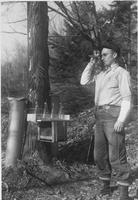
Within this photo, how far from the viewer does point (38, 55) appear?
3.92m

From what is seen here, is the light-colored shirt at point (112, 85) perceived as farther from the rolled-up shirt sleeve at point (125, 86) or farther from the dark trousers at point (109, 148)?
the dark trousers at point (109, 148)

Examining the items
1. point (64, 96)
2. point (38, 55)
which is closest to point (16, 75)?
point (38, 55)

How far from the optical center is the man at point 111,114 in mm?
3383

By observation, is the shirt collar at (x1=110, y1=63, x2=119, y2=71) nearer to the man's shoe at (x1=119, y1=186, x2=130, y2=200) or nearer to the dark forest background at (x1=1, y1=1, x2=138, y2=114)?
the dark forest background at (x1=1, y1=1, x2=138, y2=114)

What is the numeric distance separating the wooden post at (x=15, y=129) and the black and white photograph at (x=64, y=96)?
11 millimetres

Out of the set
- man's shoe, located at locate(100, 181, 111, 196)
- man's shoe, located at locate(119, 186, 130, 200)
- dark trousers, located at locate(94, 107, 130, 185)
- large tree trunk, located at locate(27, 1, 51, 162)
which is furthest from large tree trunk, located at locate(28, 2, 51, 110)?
man's shoe, located at locate(119, 186, 130, 200)

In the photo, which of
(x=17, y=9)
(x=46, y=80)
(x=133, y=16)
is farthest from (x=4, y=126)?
(x=133, y=16)

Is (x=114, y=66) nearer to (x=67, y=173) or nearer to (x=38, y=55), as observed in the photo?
(x=38, y=55)

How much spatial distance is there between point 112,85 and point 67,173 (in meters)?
1.22

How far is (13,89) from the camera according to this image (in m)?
3.73

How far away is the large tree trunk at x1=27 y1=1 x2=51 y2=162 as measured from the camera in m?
3.88

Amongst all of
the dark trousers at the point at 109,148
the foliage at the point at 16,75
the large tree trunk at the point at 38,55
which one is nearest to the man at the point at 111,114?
the dark trousers at the point at 109,148

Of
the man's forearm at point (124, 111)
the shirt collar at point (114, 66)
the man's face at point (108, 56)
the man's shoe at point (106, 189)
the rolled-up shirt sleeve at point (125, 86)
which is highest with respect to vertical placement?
the man's face at point (108, 56)

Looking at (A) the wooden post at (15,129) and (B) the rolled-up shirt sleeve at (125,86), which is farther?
(A) the wooden post at (15,129)
